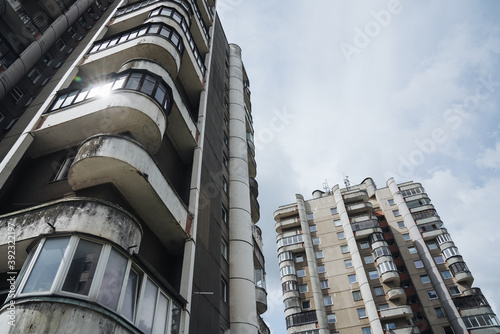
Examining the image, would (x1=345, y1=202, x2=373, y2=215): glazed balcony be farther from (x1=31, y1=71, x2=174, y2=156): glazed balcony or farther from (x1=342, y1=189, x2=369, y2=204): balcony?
(x1=31, y1=71, x2=174, y2=156): glazed balcony

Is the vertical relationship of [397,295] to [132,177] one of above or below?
above

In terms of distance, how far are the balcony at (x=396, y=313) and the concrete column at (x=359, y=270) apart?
78cm

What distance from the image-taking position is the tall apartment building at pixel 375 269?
3831cm

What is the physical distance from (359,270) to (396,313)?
262 inches

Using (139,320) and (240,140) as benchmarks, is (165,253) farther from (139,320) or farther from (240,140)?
(240,140)

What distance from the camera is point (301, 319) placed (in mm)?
39844

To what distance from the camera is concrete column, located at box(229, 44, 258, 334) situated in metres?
15.7

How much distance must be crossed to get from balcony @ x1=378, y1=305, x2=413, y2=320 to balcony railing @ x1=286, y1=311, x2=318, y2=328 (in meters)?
7.84

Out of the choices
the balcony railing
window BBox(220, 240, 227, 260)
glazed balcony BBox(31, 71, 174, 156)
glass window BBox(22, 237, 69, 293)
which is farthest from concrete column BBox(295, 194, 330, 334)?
glass window BBox(22, 237, 69, 293)

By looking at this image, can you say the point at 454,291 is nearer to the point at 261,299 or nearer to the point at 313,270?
the point at 313,270

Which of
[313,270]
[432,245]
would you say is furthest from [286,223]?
[432,245]

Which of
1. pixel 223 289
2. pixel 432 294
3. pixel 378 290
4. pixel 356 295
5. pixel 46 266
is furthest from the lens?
pixel 356 295

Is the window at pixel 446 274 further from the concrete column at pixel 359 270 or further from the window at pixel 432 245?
the concrete column at pixel 359 270

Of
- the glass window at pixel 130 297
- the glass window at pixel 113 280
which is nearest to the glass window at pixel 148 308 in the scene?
the glass window at pixel 130 297
